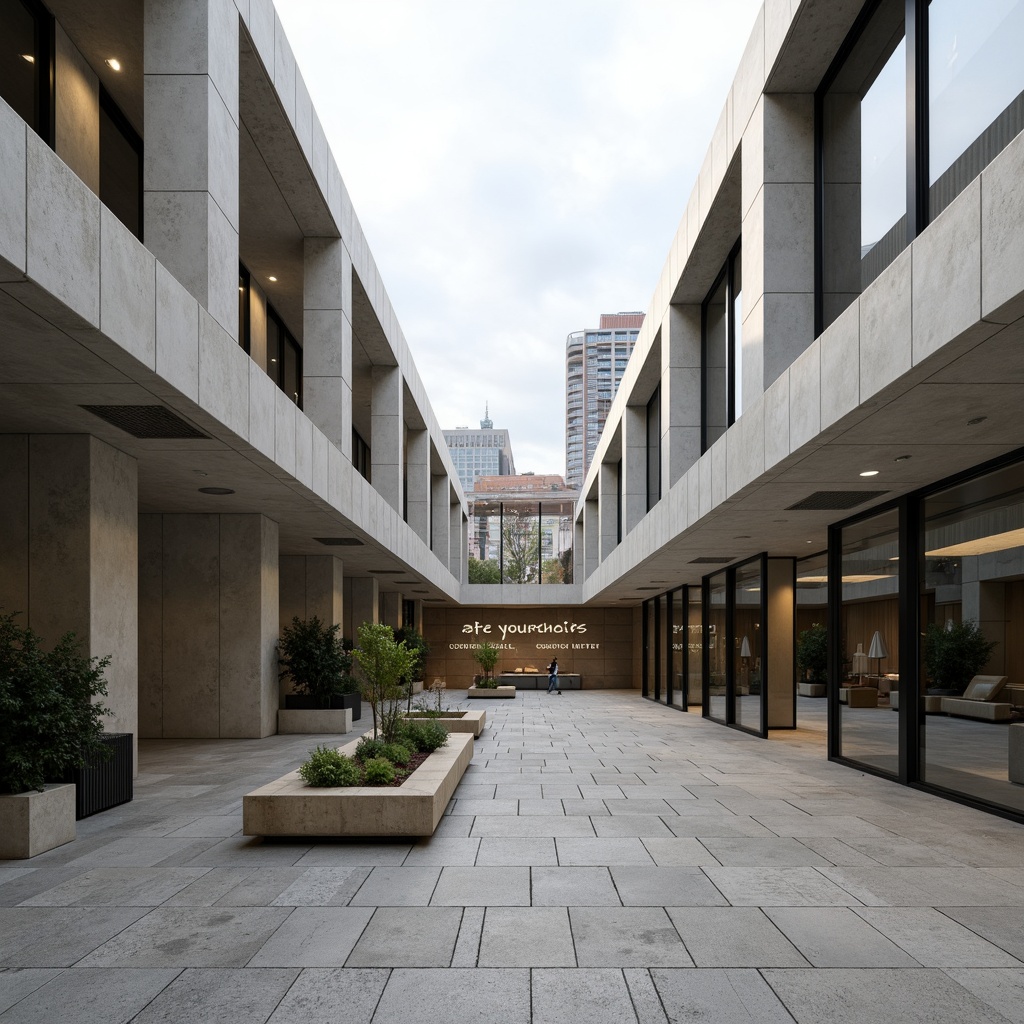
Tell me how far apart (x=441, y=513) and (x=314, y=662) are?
20282mm

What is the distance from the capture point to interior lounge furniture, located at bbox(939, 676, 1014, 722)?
31.4ft

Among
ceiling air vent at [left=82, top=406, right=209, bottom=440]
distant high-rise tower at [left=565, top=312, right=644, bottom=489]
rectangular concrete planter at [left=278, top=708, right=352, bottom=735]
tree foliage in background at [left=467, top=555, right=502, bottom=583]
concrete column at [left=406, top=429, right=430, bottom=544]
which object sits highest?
distant high-rise tower at [left=565, top=312, right=644, bottom=489]

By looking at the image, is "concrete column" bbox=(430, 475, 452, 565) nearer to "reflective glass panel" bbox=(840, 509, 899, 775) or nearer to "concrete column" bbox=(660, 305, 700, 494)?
"concrete column" bbox=(660, 305, 700, 494)

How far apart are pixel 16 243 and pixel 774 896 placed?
6691mm

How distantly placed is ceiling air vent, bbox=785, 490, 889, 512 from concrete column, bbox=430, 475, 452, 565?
25196 millimetres

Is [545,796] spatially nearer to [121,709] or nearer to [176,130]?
[121,709]

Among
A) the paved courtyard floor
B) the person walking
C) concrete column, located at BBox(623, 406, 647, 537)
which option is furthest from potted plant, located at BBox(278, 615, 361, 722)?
the person walking

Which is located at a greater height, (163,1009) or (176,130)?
(176,130)

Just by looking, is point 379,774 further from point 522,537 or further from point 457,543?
point 522,537

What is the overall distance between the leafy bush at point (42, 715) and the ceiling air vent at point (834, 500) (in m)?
8.60

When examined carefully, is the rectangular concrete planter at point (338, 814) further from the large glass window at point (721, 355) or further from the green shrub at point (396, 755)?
the large glass window at point (721, 355)

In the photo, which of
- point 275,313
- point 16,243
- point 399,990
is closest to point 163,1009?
point 399,990

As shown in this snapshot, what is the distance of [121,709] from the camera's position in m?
11.2

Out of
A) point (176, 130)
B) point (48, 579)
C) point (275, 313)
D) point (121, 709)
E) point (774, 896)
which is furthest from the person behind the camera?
point (275, 313)
